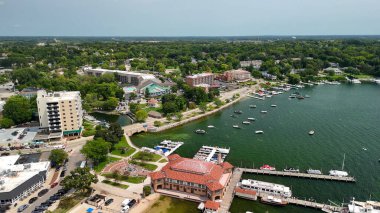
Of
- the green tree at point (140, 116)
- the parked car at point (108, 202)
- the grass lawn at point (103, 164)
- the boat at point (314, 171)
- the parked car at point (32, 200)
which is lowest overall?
the parked car at point (108, 202)

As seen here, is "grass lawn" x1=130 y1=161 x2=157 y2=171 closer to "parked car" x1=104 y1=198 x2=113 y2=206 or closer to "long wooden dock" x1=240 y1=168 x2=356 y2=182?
"parked car" x1=104 y1=198 x2=113 y2=206

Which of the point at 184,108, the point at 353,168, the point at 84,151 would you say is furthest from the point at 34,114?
the point at 353,168

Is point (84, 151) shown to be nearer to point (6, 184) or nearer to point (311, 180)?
point (6, 184)

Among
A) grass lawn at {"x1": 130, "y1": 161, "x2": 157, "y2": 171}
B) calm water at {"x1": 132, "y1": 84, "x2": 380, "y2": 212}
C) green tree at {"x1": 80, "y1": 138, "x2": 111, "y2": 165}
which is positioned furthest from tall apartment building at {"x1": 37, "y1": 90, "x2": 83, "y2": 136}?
grass lawn at {"x1": 130, "y1": 161, "x2": 157, "y2": 171}

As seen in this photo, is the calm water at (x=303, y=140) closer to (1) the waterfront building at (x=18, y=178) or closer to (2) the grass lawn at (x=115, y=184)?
(2) the grass lawn at (x=115, y=184)

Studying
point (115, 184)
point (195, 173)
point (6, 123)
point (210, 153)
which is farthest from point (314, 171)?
point (6, 123)

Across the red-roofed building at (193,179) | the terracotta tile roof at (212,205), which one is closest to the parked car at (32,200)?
the red-roofed building at (193,179)
